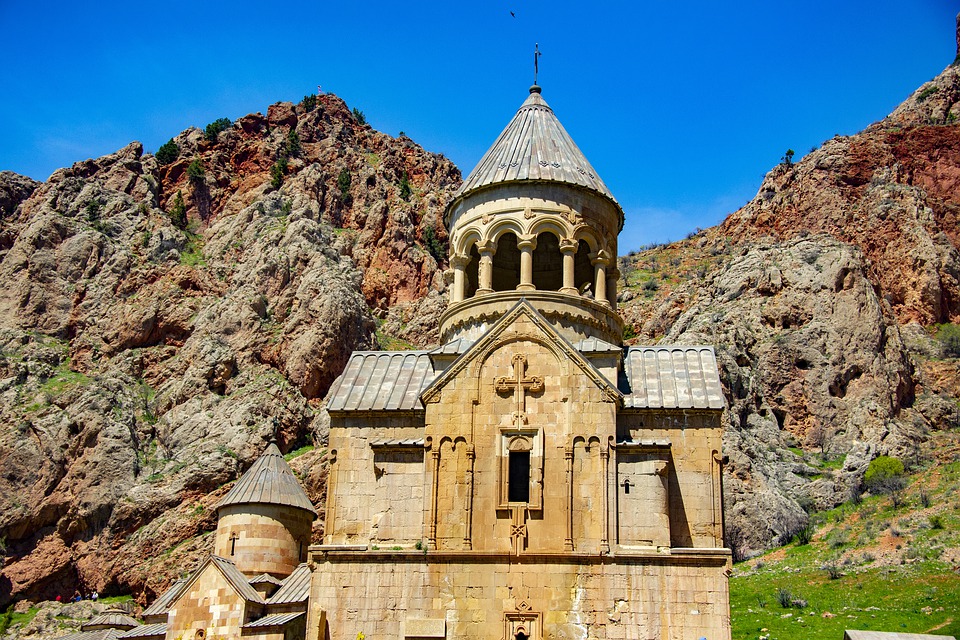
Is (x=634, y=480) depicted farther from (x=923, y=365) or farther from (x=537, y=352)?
(x=923, y=365)

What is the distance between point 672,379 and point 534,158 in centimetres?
562

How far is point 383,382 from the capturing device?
20.0m

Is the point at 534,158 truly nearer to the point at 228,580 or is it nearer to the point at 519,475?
the point at 519,475

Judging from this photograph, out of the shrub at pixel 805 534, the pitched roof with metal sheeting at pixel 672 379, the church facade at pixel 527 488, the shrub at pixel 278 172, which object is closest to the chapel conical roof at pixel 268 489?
the church facade at pixel 527 488

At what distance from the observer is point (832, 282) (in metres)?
49.5

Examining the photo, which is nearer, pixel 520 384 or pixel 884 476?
pixel 520 384

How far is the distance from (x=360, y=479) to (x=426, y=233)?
44.2 m

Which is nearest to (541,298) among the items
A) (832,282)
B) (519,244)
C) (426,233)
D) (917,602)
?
(519,244)

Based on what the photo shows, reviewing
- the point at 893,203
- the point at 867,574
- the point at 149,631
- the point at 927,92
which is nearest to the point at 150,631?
the point at 149,631

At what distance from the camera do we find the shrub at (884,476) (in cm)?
3950

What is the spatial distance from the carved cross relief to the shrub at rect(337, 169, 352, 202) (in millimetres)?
45250

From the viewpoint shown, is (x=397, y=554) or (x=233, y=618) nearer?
(x=397, y=554)

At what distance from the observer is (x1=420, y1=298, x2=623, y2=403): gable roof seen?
18141 mm

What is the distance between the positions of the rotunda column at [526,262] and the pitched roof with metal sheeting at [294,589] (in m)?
7.64
